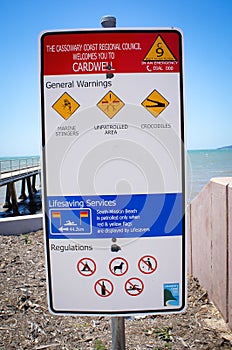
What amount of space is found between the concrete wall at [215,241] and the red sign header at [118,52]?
1596 millimetres

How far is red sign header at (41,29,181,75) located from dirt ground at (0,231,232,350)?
2292 millimetres

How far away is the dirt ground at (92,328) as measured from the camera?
2885 mm

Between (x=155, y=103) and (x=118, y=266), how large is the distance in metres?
0.92

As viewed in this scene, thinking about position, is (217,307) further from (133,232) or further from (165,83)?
(165,83)

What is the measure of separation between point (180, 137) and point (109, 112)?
1.33 ft

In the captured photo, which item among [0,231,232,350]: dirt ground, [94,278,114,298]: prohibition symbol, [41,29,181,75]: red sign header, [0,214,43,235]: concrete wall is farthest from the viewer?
[0,214,43,235]: concrete wall

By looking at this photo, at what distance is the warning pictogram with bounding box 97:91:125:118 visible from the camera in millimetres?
1790

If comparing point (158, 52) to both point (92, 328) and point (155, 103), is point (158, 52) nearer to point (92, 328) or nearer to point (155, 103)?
point (155, 103)

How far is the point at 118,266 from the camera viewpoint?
6.13 ft

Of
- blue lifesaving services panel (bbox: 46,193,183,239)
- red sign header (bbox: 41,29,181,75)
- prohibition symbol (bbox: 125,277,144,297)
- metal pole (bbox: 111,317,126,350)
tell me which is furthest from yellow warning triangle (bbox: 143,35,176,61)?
metal pole (bbox: 111,317,126,350)

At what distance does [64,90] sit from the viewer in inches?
70.9

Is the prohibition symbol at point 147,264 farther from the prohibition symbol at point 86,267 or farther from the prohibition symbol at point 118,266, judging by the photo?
the prohibition symbol at point 86,267

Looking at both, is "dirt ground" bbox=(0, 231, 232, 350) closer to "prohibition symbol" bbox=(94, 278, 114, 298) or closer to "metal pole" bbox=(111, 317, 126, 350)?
"metal pole" bbox=(111, 317, 126, 350)

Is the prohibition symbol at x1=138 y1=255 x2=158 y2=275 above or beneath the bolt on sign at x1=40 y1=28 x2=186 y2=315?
beneath
